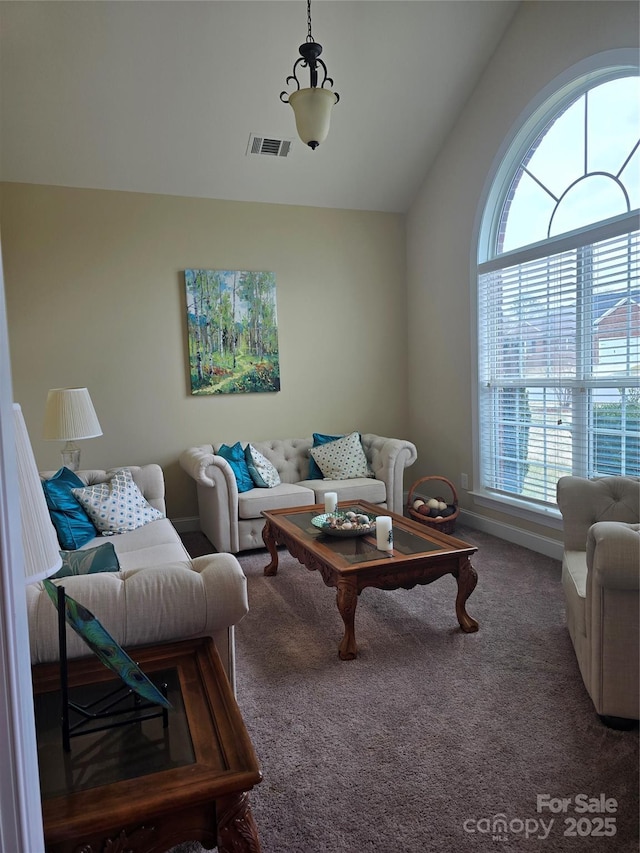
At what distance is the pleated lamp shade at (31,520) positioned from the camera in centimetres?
106

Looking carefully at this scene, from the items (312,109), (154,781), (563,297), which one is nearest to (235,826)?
(154,781)

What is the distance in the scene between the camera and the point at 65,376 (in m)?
4.52

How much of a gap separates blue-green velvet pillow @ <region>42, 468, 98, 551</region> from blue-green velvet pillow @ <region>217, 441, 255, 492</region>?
1.27 m

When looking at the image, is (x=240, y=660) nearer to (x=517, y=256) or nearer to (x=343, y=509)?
(x=343, y=509)

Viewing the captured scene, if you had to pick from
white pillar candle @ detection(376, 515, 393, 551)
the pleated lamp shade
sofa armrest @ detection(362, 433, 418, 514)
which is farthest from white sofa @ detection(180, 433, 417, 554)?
the pleated lamp shade

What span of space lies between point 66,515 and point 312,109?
2522 millimetres

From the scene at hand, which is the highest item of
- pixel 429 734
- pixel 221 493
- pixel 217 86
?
pixel 217 86

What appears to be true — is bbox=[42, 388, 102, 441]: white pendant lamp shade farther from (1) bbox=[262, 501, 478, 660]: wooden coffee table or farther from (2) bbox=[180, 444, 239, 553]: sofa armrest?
(1) bbox=[262, 501, 478, 660]: wooden coffee table

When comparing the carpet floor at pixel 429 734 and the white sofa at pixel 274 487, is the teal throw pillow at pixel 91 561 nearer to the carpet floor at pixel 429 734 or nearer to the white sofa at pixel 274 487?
the carpet floor at pixel 429 734

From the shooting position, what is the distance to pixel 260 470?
4.56 meters

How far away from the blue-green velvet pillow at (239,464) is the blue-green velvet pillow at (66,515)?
1.27 meters

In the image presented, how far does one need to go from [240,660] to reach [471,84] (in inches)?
173

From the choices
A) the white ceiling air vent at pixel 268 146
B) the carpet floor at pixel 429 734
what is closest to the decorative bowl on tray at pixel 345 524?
the carpet floor at pixel 429 734

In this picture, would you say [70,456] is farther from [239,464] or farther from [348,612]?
[348,612]
